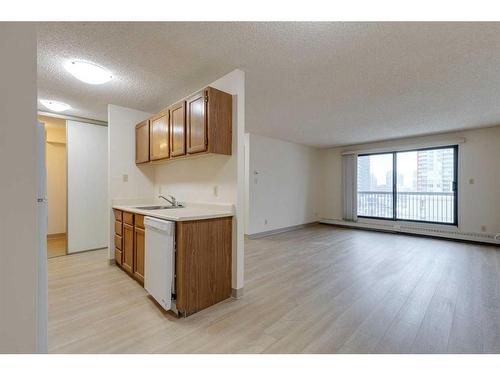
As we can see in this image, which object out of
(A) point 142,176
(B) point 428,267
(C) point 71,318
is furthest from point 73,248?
(B) point 428,267

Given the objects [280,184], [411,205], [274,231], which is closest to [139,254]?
[274,231]

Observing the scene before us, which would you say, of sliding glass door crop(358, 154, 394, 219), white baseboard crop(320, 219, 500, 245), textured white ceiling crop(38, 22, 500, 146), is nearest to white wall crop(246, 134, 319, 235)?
sliding glass door crop(358, 154, 394, 219)

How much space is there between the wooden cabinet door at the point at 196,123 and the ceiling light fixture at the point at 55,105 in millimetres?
2168

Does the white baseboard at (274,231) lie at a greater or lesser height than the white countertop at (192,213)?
lesser

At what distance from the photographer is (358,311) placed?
81.5 inches

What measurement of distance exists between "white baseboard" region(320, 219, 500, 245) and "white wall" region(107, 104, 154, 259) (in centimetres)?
532

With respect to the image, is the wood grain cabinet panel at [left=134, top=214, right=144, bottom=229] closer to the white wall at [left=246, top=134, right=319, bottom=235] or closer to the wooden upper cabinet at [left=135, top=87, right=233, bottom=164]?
the wooden upper cabinet at [left=135, top=87, right=233, bottom=164]

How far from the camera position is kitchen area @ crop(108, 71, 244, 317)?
6.57ft

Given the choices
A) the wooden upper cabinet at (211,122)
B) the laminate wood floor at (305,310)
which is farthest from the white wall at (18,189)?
the wooden upper cabinet at (211,122)

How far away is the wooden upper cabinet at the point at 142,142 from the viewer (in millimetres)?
3273

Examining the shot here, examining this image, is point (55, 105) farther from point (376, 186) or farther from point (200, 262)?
point (376, 186)

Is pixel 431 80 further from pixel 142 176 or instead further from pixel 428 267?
pixel 142 176

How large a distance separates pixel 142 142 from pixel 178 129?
1052mm

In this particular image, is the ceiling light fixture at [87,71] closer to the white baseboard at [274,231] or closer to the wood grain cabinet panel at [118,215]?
the wood grain cabinet panel at [118,215]
